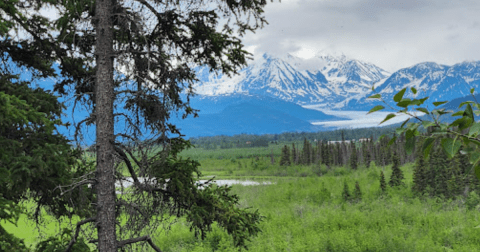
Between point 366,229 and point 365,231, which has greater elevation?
point 365,231

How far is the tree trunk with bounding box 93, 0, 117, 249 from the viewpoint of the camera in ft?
14.2

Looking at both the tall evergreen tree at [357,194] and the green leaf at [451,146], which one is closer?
the green leaf at [451,146]

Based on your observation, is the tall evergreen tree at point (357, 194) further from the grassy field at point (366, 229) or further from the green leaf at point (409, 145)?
the green leaf at point (409, 145)

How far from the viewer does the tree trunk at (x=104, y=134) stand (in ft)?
14.2

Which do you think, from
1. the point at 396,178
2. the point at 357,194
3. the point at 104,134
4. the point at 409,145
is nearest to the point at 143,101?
the point at 104,134

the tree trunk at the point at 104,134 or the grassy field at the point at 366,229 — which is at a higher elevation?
the tree trunk at the point at 104,134

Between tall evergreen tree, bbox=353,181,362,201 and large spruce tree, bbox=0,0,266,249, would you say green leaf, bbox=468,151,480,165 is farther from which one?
tall evergreen tree, bbox=353,181,362,201

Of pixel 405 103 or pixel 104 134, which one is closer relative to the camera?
pixel 405 103

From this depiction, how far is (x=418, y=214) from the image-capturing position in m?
15.7

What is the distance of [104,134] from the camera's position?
4383mm

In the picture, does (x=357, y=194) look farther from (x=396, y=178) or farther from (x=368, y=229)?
(x=368, y=229)

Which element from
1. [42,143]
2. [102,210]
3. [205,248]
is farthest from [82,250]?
[205,248]

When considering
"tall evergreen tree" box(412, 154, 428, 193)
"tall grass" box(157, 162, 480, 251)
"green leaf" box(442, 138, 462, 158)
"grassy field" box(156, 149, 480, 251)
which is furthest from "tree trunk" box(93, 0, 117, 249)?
"tall evergreen tree" box(412, 154, 428, 193)

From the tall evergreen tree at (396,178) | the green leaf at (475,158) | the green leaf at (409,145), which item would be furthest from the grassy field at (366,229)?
the green leaf at (475,158)
